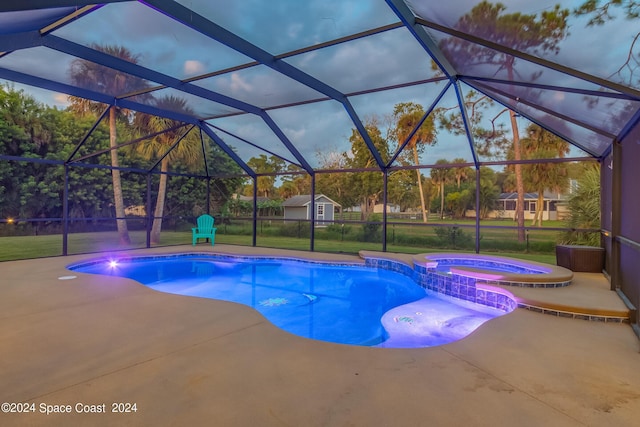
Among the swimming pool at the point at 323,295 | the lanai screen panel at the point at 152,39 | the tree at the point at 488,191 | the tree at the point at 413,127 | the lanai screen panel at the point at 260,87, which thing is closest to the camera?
the lanai screen panel at the point at 152,39

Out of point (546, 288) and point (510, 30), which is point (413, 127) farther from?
point (510, 30)

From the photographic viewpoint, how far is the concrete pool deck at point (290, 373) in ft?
6.16

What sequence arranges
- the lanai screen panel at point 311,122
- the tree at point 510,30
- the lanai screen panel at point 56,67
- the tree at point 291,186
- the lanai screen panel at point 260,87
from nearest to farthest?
the tree at point 510,30 < the lanai screen panel at point 56,67 < the lanai screen panel at point 260,87 < the lanai screen panel at point 311,122 < the tree at point 291,186

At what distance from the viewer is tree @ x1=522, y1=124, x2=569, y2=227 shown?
14297 mm

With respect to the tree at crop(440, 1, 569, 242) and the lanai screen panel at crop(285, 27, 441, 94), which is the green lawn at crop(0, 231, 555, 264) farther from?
the tree at crop(440, 1, 569, 242)

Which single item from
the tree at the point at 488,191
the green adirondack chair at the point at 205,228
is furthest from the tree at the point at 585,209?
the tree at the point at 488,191

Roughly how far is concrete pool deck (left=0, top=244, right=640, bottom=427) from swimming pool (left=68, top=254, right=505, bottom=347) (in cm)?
118

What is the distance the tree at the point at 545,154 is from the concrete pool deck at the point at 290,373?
13.2 m

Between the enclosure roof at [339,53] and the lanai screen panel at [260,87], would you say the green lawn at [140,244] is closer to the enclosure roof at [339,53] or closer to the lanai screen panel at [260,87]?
the lanai screen panel at [260,87]

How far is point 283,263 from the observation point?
8992 millimetres

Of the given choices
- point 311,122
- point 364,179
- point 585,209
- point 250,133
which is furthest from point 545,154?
point 250,133

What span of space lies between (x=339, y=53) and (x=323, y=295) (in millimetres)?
4084

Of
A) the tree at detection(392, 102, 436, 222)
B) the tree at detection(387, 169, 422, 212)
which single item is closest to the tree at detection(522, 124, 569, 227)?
the tree at detection(392, 102, 436, 222)

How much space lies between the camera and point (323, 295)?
6.30 m
